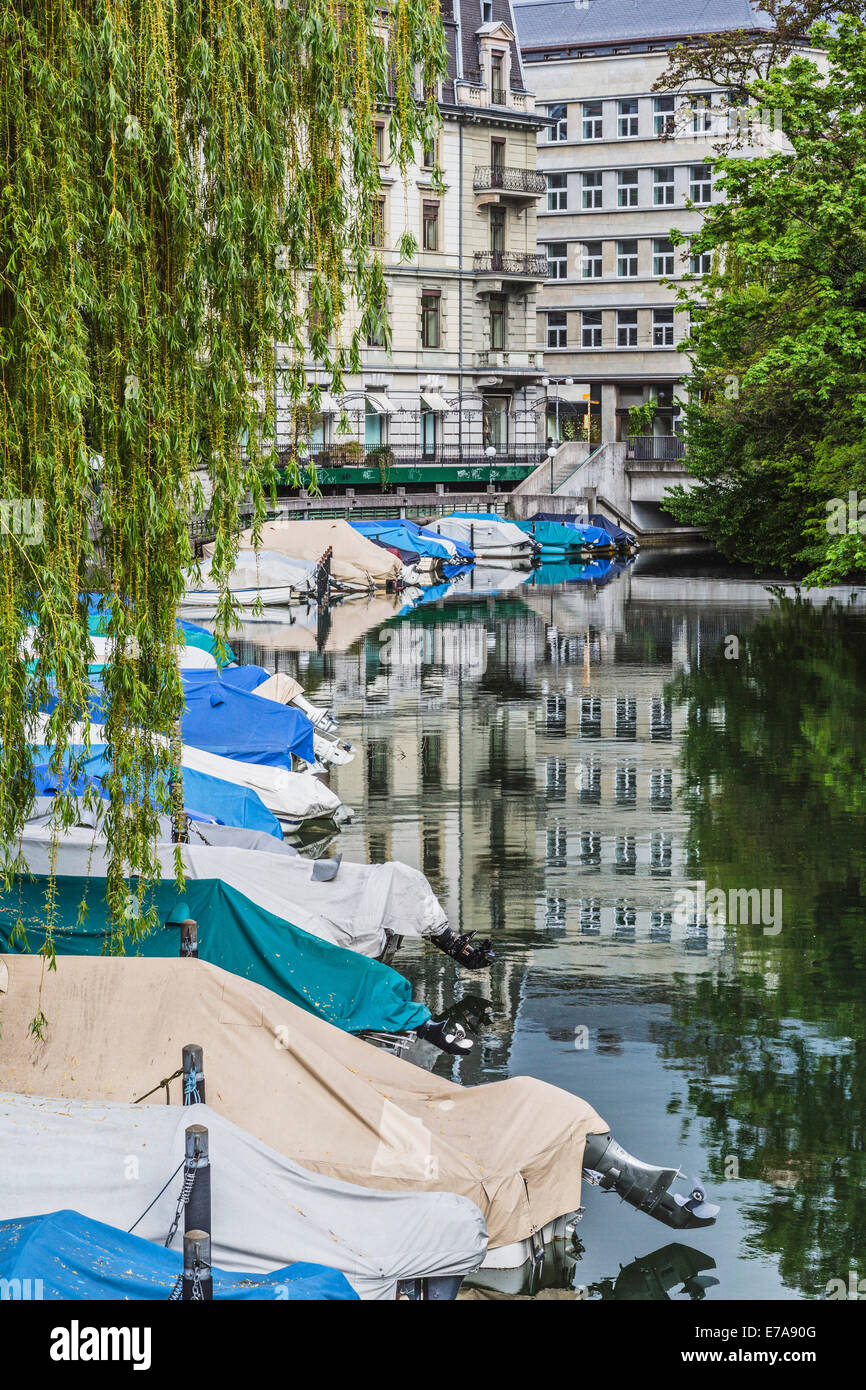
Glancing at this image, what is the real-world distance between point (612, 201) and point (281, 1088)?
88.9m

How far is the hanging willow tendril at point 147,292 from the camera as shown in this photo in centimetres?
1044

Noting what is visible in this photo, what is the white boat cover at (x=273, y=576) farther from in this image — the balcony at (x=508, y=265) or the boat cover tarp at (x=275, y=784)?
the boat cover tarp at (x=275, y=784)

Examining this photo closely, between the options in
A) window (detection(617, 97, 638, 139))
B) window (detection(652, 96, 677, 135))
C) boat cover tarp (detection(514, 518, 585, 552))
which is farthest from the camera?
window (detection(617, 97, 638, 139))

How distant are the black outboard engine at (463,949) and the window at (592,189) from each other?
83.3 metres

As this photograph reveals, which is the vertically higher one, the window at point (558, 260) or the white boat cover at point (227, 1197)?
the window at point (558, 260)

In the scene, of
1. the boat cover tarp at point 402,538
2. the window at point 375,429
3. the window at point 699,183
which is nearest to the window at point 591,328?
the window at point 699,183

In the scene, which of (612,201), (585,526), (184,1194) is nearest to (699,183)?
(612,201)

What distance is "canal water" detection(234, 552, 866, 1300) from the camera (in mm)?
13047

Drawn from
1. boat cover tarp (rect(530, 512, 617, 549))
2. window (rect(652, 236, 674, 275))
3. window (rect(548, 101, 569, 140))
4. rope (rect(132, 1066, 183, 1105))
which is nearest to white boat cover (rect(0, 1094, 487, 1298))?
rope (rect(132, 1066, 183, 1105))

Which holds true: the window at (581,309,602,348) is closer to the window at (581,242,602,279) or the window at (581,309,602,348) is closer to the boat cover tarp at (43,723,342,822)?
the window at (581,242,602,279)

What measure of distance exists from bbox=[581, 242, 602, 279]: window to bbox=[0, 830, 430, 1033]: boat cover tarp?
3316 inches

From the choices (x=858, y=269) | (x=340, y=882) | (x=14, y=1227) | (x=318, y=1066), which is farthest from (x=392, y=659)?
(x=14, y=1227)

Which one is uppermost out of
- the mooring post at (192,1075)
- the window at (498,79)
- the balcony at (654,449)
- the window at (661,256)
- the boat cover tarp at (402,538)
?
the window at (498,79)
